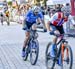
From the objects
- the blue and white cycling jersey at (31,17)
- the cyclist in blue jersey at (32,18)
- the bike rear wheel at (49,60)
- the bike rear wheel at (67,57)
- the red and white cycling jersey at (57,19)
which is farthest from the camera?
the blue and white cycling jersey at (31,17)

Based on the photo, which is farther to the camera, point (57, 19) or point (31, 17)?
point (31, 17)

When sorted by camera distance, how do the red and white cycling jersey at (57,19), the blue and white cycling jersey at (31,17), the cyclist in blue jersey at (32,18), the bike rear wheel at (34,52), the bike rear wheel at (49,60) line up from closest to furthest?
1. the red and white cycling jersey at (57,19)
2. the bike rear wheel at (49,60)
3. the bike rear wheel at (34,52)
4. the cyclist in blue jersey at (32,18)
5. the blue and white cycling jersey at (31,17)

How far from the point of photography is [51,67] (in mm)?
9391

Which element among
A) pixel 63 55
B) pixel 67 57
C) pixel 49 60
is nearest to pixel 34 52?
pixel 49 60

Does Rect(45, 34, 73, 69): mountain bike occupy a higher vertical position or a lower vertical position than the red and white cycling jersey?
lower

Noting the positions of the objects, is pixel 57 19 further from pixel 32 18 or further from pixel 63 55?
pixel 32 18

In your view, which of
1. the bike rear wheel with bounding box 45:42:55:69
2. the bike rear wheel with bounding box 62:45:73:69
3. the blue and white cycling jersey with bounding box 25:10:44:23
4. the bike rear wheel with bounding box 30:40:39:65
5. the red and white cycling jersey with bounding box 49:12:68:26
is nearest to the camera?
the bike rear wheel with bounding box 62:45:73:69

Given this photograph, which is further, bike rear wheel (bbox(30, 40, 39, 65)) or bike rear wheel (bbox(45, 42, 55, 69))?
bike rear wheel (bbox(30, 40, 39, 65))

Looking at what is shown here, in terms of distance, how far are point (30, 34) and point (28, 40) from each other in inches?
10.1

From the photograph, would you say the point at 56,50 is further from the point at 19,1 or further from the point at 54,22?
the point at 19,1

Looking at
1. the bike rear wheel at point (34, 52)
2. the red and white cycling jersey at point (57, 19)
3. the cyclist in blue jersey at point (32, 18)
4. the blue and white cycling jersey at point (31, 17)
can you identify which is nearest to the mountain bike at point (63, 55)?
the red and white cycling jersey at point (57, 19)

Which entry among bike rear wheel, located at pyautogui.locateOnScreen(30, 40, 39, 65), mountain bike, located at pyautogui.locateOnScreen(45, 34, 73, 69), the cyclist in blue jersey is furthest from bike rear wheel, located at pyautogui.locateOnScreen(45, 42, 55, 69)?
the cyclist in blue jersey

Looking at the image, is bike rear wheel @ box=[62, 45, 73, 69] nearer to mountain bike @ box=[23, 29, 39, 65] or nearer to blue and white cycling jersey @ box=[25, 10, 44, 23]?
mountain bike @ box=[23, 29, 39, 65]

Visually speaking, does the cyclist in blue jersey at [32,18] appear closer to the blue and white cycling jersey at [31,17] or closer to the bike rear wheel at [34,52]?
the blue and white cycling jersey at [31,17]
